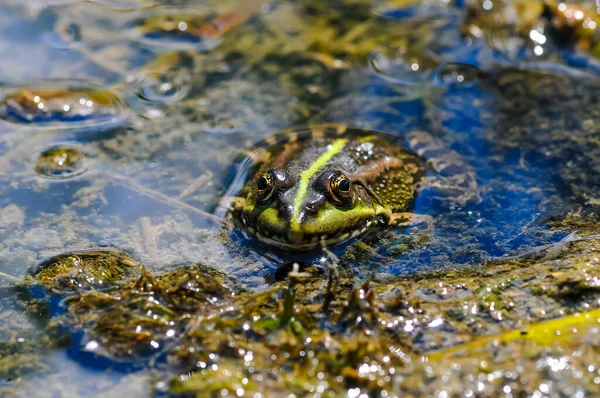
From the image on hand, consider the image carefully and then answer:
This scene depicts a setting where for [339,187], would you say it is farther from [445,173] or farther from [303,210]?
[445,173]

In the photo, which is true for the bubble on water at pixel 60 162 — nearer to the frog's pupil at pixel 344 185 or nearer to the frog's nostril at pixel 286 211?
the frog's nostril at pixel 286 211

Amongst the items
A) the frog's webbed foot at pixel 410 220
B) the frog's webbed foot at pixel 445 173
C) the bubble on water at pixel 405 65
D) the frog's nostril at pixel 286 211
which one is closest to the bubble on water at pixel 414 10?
the bubble on water at pixel 405 65

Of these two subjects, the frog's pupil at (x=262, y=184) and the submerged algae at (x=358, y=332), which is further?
the frog's pupil at (x=262, y=184)

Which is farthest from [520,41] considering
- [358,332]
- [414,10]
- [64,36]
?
[64,36]

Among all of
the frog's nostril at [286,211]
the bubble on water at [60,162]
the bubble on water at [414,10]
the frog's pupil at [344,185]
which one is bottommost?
the bubble on water at [60,162]

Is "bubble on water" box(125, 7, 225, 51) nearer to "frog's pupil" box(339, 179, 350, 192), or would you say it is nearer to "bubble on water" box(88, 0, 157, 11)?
"bubble on water" box(88, 0, 157, 11)

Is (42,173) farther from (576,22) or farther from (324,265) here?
(576,22)

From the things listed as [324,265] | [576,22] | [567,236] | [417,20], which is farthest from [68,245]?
[576,22]
